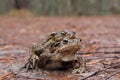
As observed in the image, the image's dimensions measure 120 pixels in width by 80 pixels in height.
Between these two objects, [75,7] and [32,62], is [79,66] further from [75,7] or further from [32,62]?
[75,7]

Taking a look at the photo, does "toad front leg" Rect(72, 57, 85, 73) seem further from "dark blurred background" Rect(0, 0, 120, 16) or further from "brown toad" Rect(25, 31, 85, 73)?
"dark blurred background" Rect(0, 0, 120, 16)

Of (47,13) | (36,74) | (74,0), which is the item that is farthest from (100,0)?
(36,74)

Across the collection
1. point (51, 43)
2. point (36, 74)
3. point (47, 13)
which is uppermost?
point (47, 13)

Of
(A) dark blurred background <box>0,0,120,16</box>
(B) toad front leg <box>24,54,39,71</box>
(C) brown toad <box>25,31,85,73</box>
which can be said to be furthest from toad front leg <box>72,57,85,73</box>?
(A) dark blurred background <box>0,0,120,16</box>

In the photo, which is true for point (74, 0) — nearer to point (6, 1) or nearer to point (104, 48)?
point (6, 1)

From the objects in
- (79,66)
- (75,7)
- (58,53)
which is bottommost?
(79,66)

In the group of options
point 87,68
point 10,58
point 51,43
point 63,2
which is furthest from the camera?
point 63,2

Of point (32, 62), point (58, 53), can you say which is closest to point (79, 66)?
point (58, 53)

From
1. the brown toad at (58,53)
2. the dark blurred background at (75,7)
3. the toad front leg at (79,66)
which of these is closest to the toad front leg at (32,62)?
the brown toad at (58,53)
